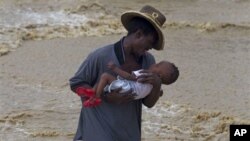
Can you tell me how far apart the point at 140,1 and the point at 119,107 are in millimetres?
8020

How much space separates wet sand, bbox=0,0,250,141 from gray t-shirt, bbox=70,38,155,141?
2.73 meters

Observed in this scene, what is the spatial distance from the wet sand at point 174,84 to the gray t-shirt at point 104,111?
2.73 meters

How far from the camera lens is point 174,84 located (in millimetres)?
8648

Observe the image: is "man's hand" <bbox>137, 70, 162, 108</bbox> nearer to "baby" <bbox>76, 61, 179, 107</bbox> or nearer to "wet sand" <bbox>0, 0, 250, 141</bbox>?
"baby" <bbox>76, 61, 179, 107</bbox>

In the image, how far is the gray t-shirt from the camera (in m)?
4.34

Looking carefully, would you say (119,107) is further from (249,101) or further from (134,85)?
(249,101)

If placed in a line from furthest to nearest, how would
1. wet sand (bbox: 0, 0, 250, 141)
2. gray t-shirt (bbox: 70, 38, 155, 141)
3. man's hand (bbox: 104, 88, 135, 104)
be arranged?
wet sand (bbox: 0, 0, 250, 141) → gray t-shirt (bbox: 70, 38, 155, 141) → man's hand (bbox: 104, 88, 135, 104)

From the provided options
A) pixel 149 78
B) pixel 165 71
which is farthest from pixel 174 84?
pixel 149 78

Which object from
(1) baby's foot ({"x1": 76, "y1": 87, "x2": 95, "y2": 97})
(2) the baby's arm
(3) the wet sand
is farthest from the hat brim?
(3) the wet sand

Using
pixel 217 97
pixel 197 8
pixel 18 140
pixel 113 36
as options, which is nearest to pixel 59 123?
pixel 18 140

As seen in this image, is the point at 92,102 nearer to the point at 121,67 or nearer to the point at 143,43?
the point at 121,67

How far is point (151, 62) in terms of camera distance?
14.6 feet

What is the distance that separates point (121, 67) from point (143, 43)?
19cm

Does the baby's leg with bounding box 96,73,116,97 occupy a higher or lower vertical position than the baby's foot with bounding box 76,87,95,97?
higher
